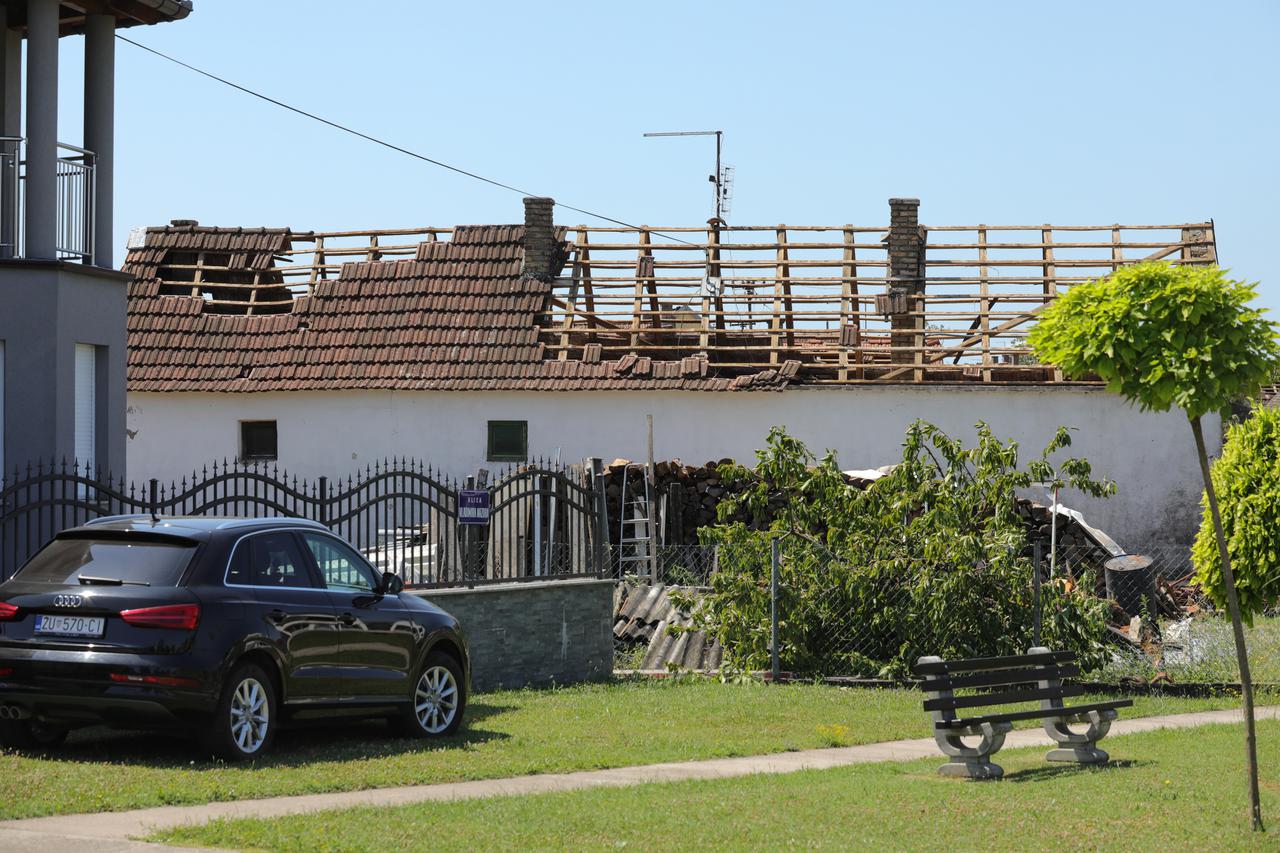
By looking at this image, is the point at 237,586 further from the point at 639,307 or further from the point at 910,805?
the point at 639,307

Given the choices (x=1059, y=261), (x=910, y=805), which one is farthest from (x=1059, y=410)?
(x=910, y=805)

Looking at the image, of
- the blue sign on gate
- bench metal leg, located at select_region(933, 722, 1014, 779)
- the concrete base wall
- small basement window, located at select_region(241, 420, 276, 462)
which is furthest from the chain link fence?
small basement window, located at select_region(241, 420, 276, 462)

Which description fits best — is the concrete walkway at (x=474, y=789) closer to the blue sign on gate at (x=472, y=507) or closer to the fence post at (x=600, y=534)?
the blue sign on gate at (x=472, y=507)

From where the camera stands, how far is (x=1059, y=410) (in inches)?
1060

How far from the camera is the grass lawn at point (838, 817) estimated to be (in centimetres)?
851

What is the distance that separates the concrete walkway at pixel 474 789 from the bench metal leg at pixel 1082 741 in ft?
2.34

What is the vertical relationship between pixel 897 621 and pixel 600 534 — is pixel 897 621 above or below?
below

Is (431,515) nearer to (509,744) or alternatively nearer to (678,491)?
(509,744)

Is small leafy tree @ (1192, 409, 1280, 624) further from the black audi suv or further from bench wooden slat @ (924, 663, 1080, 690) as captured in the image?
the black audi suv

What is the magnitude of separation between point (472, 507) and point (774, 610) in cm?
351

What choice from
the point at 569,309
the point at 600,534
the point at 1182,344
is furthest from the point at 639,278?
the point at 1182,344

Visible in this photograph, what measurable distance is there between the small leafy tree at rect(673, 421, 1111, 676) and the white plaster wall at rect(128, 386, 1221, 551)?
8.73 m

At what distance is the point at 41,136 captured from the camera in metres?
16.5

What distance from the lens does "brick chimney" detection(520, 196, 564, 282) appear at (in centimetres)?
3027
